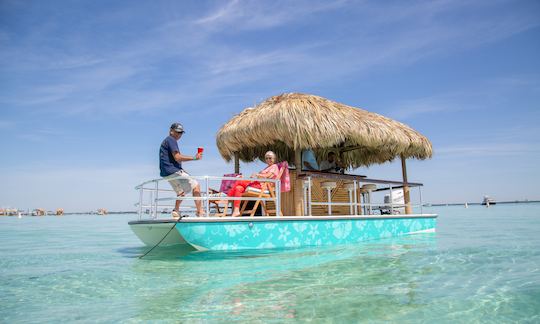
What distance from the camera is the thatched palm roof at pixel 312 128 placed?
26.7 feet

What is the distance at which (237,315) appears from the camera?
3266 mm

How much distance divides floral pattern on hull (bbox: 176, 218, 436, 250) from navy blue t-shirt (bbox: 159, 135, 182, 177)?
3.83ft

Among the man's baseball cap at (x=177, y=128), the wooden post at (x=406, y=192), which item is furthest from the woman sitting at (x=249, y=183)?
the wooden post at (x=406, y=192)

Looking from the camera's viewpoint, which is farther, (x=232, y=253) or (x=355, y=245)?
(x=355, y=245)

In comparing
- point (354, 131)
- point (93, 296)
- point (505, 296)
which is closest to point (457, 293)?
point (505, 296)

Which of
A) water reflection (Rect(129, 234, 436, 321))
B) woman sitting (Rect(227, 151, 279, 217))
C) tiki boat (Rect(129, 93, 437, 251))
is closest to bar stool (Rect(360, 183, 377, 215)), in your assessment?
tiki boat (Rect(129, 93, 437, 251))

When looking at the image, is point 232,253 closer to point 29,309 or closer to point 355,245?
point 355,245

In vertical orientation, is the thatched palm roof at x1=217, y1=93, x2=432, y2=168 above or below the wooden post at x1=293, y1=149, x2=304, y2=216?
above

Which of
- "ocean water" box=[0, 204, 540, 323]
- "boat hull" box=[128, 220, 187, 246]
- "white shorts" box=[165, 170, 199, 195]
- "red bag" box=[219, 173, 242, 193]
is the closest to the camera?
"ocean water" box=[0, 204, 540, 323]

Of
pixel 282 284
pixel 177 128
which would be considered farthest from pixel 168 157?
A: pixel 282 284

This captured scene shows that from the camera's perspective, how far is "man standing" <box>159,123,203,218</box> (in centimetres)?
715

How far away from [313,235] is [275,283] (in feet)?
11.5

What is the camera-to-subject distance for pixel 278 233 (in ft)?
24.3

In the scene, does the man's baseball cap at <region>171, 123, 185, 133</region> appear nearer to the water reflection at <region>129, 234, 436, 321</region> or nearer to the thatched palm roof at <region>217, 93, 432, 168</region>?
the thatched palm roof at <region>217, 93, 432, 168</region>
